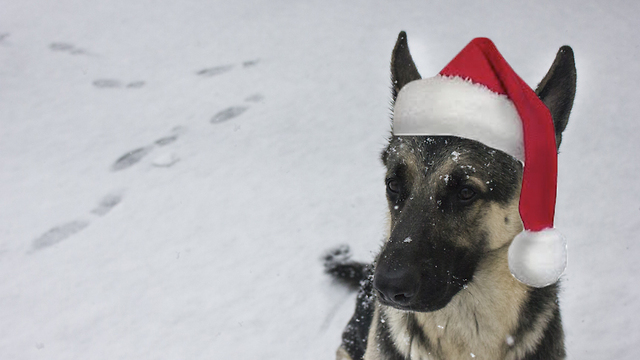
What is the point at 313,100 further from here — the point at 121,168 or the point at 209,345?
the point at 209,345

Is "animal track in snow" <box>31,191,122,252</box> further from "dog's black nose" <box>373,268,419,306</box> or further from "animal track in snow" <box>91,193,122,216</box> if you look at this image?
"dog's black nose" <box>373,268,419,306</box>

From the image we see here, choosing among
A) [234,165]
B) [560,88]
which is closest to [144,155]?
[234,165]

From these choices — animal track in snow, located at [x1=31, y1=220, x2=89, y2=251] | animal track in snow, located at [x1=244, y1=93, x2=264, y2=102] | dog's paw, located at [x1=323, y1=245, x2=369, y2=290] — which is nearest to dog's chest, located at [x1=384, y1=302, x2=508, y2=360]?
dog's paw, located at [x1=323, y1=245, x2=369, y2=290]

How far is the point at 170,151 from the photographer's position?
650 centimetres

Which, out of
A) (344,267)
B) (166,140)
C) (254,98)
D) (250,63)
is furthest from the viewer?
(250,63)

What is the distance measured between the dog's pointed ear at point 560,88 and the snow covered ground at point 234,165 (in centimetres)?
229

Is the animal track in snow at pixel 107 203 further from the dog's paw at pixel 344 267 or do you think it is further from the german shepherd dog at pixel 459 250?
the german shepherd dog at pixel 459 250

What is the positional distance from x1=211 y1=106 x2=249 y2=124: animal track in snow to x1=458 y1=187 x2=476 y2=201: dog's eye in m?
5.40

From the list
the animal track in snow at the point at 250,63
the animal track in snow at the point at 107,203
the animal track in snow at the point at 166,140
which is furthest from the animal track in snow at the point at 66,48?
the animal track in snow at the point at 107,203

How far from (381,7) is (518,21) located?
2.56 metres

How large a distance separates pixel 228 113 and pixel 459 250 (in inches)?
220

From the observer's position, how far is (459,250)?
7.11 ft

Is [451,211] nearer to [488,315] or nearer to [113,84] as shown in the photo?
[488,315]

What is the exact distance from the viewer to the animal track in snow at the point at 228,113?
23.3 feet
